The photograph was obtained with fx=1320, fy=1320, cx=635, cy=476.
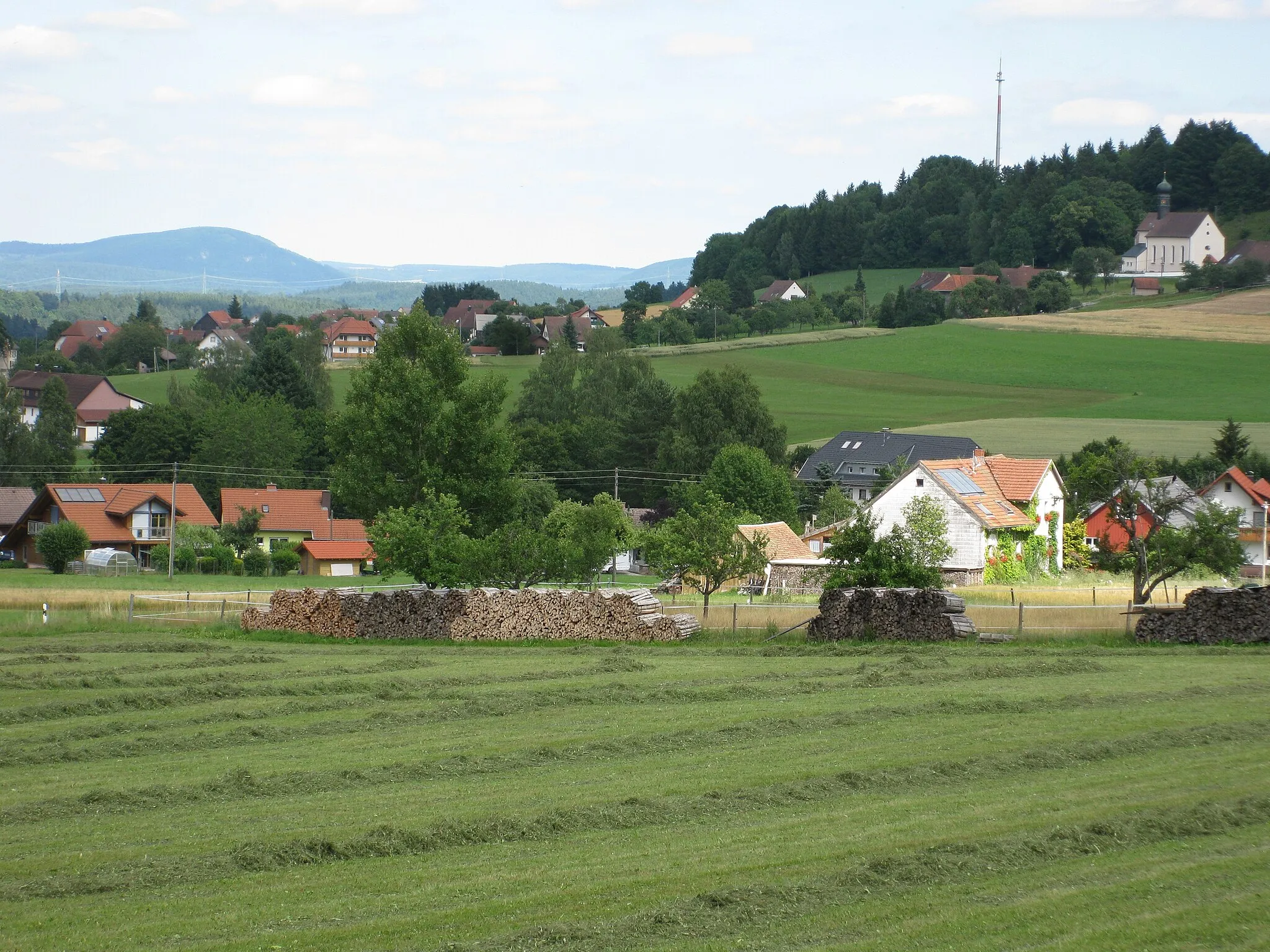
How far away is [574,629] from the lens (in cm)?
3688

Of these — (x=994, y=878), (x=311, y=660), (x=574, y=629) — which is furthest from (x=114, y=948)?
(x=574, y=629)

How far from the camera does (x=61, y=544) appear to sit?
6869cm

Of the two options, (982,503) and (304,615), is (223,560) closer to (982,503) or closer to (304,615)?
(304,615)

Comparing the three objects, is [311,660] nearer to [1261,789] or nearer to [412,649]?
[412,649]

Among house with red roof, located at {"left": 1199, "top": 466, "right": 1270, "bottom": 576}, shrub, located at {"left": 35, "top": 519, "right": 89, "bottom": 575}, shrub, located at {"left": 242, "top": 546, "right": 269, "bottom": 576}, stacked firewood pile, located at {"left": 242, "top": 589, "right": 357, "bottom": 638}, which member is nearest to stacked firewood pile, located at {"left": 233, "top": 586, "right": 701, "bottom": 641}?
stacked firewood pile, located at {"left": 242, "top": 589, "right": 357, "bottom": 638}

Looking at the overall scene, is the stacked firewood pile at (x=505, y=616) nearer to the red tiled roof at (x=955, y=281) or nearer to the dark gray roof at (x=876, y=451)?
the dark gray roof at (x=876, y=451)

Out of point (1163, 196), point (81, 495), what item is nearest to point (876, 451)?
point (81, 495)

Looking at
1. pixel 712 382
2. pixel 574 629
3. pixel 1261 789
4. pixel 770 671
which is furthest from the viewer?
pixel 712 382

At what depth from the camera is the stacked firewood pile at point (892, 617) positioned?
34.3 meters

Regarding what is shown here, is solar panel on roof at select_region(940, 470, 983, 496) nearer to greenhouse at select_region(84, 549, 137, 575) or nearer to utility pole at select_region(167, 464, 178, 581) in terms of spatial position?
utility pole at select_region(167, 464, 178, 581)

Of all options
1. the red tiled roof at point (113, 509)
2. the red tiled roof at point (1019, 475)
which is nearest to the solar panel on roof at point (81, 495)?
the red tiled roof at point (113, 509)

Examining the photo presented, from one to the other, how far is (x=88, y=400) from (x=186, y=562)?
65.8 m

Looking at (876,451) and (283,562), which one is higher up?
(876,451)

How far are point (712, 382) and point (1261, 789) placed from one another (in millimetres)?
74434
